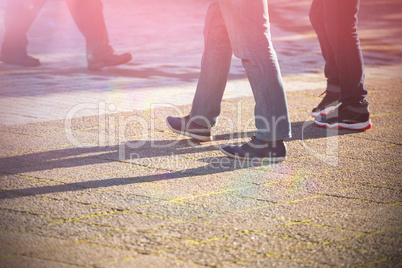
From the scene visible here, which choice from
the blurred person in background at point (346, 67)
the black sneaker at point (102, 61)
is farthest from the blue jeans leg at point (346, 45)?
the black sneaker at point (102, 61)

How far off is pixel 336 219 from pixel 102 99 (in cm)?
301

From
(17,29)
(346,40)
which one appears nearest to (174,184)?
(346,40)

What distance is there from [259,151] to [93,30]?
3961 millimetres

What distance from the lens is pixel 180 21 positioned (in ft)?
39.9

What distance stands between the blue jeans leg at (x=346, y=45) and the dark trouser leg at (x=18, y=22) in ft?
13.3

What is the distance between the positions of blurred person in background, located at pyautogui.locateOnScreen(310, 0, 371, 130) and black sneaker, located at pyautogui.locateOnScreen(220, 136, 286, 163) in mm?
1051

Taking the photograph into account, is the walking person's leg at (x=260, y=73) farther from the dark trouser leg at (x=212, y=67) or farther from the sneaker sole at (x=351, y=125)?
the sneaker sole at (x=351, y=125)

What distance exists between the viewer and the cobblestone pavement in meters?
2.01

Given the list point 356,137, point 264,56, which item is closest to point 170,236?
point 264,56

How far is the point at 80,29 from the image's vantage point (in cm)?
657

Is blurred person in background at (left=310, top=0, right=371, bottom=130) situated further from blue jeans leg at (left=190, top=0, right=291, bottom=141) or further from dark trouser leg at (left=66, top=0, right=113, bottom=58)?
dark trouser leg at (left=66, top=0, right=113, bottom=58)

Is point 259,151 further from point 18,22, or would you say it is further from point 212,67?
point 18,22

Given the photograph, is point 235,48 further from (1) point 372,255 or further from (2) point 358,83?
(1) point 372,255

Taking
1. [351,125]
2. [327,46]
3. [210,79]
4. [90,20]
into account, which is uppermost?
[90,20]
